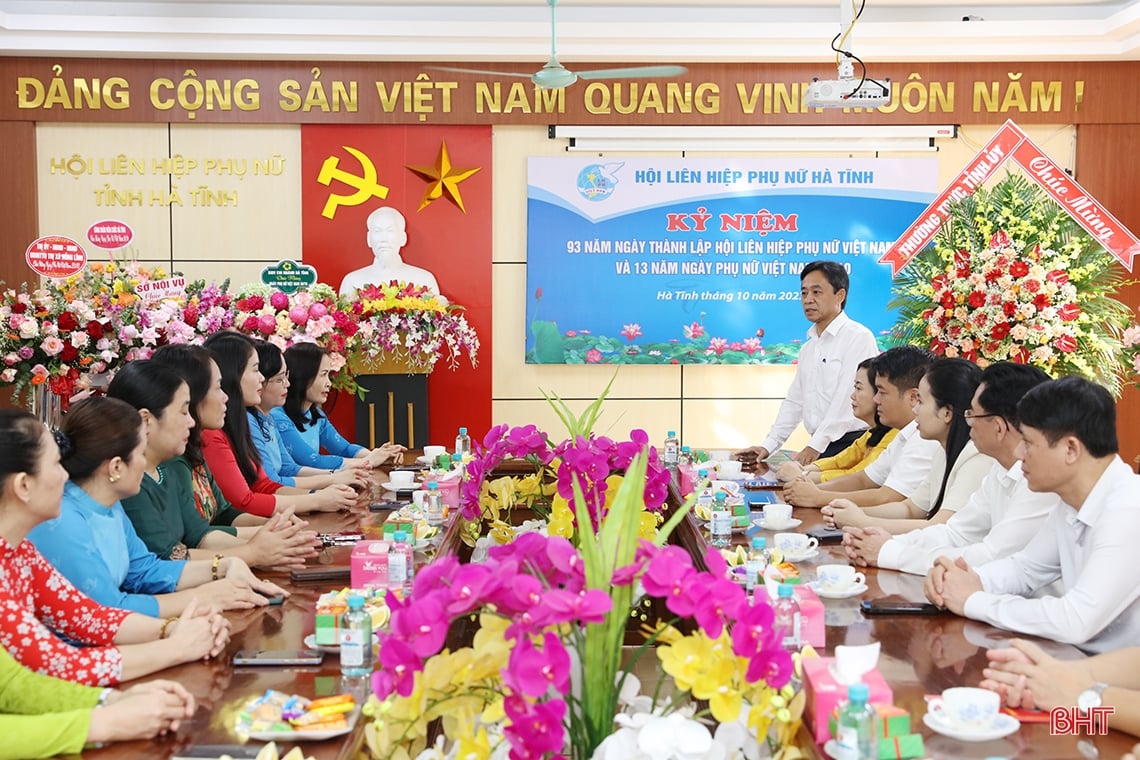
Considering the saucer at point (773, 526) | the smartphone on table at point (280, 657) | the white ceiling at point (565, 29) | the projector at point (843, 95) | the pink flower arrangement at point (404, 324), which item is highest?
the white ceiling at point (565, 29)

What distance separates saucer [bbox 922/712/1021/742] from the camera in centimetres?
180

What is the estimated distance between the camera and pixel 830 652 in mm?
2271

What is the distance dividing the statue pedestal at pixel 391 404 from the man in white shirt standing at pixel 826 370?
84.5 inches

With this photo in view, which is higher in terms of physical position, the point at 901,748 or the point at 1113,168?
the point at 1113,168

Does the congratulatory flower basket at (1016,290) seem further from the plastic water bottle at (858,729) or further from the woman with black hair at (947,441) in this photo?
the plastic water bottle at (858,729)

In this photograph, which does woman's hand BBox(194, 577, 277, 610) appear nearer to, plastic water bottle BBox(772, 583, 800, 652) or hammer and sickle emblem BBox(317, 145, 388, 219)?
plastic water bottle BBox(772, 583, 800, 652)

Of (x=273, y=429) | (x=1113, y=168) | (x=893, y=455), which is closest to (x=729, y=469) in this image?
(x=893, y=455)

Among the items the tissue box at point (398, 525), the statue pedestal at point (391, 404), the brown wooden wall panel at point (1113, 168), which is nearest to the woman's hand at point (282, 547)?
the tissue box at point (398, 525)

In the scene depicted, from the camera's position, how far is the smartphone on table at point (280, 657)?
7.11 feet

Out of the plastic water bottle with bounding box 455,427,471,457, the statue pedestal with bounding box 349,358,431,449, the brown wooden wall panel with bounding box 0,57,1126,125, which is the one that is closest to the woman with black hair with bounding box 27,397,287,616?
the plastic water bottle with bounding box 455,427,471,457

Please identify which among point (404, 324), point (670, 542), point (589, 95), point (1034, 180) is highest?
point (589, 95)

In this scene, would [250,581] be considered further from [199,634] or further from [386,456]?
[386,456]

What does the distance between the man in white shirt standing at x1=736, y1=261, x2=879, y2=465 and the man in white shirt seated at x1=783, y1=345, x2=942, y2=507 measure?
0.83 meters

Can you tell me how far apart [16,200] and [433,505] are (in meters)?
4.49
